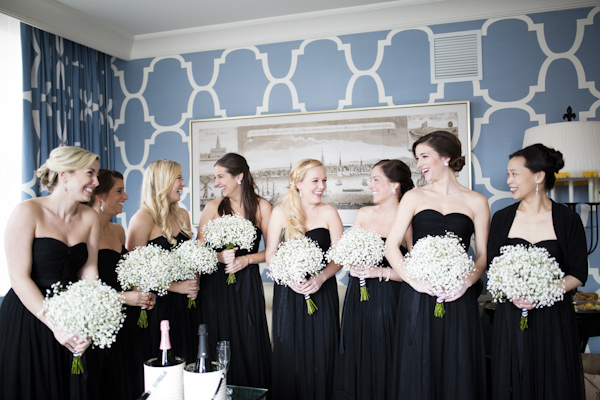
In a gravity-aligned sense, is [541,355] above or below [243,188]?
below

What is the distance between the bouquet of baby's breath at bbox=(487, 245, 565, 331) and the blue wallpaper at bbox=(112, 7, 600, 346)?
2.32 metres

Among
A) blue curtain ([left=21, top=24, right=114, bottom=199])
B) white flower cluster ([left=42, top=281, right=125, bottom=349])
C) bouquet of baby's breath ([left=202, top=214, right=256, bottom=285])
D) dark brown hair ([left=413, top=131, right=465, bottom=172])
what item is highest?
blue curtain ([left=21, top=24, right=114, bottom=199])

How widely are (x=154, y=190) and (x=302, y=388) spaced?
1.89 metres

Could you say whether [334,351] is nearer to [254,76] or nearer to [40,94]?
[254,76]

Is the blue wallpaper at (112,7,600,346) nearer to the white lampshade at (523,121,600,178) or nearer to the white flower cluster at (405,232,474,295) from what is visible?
the white lampshade at (523,121,600,178)

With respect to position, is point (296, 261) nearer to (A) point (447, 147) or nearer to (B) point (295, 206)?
(B) point (295, 206)

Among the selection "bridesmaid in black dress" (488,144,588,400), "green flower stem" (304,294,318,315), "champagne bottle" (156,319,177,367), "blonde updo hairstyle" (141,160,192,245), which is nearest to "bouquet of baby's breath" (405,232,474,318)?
"bridesmaid in black dress" (488,144,588,400)

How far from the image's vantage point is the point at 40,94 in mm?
5457

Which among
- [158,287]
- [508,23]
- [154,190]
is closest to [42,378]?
[158,287]

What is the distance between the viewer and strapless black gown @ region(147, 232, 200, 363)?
12.7 ft

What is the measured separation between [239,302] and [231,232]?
0.62m

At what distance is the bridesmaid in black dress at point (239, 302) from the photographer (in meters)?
4.11

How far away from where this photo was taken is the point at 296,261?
12.0 feet

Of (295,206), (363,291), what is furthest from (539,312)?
(295,206)
